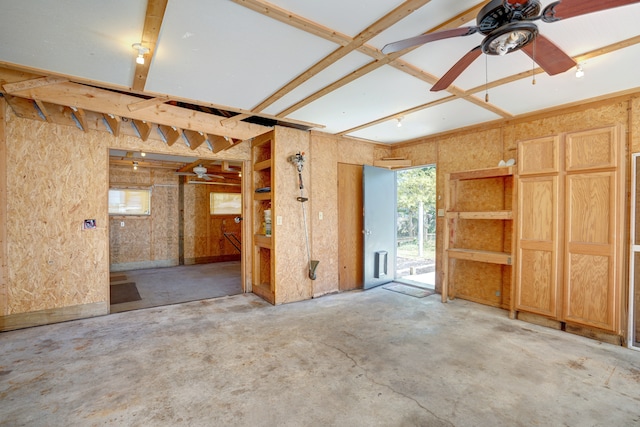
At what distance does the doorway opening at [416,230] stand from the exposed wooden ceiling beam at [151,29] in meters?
4.68

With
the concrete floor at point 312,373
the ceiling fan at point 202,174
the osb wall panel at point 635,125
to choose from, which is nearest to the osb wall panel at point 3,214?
the concrete floor at point 312,373

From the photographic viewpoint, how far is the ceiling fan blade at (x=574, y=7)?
55.8 inches

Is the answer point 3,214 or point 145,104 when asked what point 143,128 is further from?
→ point 3,214

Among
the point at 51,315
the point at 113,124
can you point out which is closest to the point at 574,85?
the point at 113,124

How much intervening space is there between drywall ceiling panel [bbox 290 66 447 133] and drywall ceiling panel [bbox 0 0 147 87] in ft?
6.48

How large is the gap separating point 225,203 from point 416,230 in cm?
633

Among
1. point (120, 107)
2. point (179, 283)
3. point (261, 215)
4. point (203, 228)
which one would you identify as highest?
point (120, 107)

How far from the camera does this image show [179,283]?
6020 millimetres

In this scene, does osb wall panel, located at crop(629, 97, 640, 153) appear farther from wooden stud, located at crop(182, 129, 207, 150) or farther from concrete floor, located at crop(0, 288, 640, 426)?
Answer: wooden stud, located at crop(182, 129, 207, 150)

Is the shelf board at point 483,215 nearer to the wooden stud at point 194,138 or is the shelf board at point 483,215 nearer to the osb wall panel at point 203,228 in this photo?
the wooden stud at point 194,138

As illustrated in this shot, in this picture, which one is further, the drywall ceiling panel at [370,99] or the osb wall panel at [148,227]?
the osb wall panel at [148,227]

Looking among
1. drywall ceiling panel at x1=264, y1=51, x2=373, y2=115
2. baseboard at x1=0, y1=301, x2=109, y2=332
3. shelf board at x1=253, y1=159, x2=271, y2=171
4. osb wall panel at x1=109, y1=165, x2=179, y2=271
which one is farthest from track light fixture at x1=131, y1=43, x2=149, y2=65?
osb wall panel at x1=109, y1=165, x2=179, y2=271

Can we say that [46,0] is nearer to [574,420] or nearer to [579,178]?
[574,420]

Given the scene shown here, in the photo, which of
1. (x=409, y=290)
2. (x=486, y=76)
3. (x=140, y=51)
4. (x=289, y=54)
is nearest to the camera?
(x=140, y=51)
